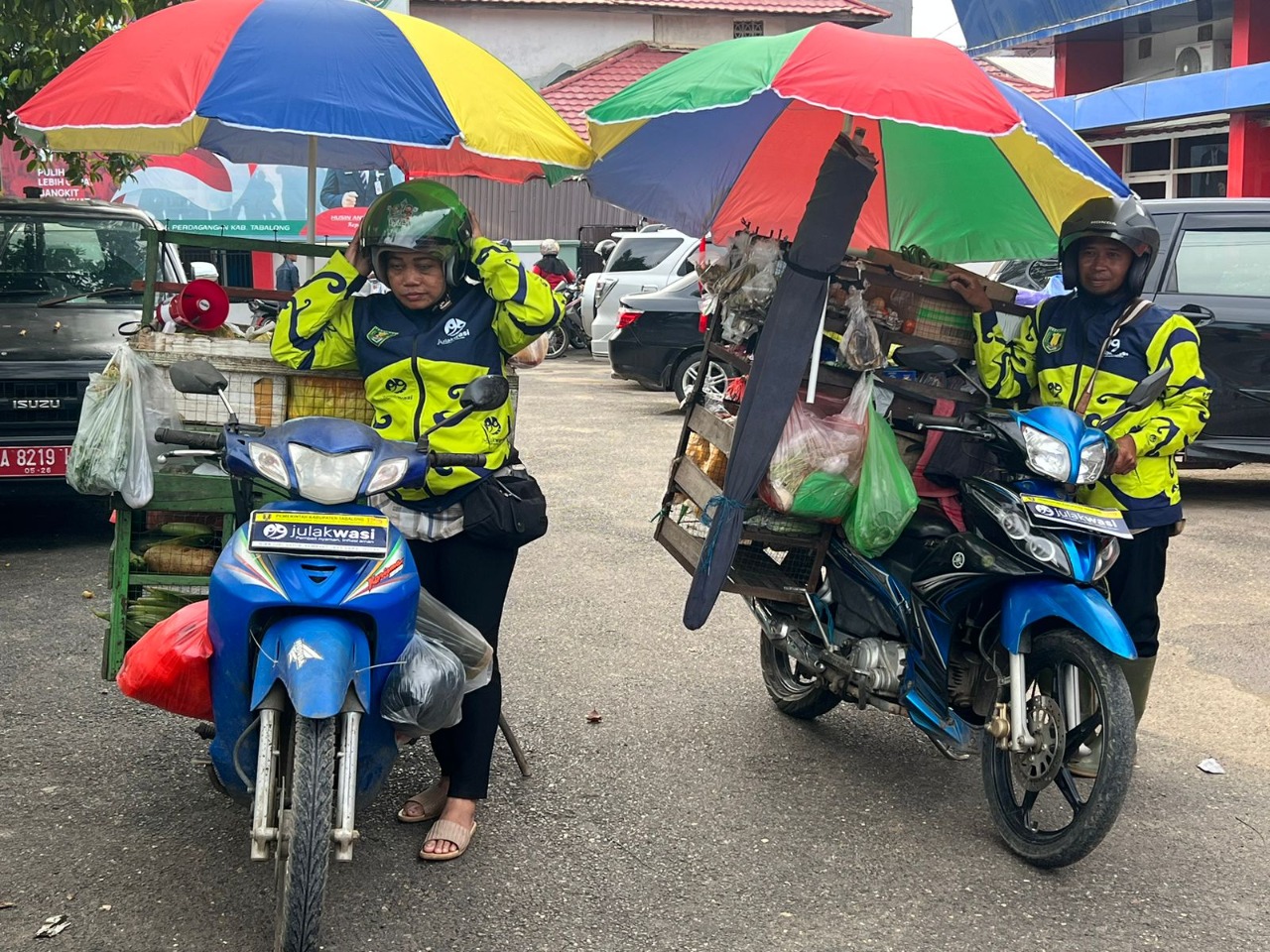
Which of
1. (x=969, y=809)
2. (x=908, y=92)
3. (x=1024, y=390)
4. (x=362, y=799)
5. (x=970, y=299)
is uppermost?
(x=908, y=92)

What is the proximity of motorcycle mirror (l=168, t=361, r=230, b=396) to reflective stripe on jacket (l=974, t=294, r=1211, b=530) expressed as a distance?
8.41 ft

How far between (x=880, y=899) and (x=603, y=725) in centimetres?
161

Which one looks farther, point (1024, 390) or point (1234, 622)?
point (1234, 622)

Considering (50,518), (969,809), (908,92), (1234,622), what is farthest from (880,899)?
(50,518)

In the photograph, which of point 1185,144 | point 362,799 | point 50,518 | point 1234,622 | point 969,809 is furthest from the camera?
point 1185,144

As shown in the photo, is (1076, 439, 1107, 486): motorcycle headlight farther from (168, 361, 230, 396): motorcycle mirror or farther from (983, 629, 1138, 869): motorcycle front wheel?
(168, 361, 230, 396): motorcycle mirror

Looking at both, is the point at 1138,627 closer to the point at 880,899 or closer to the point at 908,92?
the point at 880,899

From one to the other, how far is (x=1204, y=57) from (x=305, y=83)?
18342 mm

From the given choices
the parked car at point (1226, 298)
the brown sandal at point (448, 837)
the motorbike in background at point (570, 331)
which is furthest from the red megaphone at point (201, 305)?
the motorbike in background at point (570, 331)

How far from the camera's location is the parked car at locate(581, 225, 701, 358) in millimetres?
17688

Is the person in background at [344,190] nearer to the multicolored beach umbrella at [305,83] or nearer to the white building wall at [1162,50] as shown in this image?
the white building wall at [1162,50]

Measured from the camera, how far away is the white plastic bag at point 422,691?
3457 mm

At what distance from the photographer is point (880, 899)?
3.82 meters

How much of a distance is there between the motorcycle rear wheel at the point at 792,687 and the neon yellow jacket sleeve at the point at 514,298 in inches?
64.2
